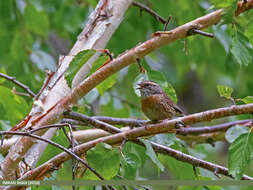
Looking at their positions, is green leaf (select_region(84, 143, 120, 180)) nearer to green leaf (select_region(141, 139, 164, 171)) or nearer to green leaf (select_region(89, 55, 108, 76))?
green leaf (select_region(141, 139, 164, 171))

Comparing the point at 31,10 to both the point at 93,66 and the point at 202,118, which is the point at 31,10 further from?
the point at 202,118

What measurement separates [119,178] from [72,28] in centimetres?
292

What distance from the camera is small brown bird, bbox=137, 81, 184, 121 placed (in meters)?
2.97

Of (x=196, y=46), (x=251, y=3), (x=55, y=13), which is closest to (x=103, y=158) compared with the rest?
(x=251, y=3)

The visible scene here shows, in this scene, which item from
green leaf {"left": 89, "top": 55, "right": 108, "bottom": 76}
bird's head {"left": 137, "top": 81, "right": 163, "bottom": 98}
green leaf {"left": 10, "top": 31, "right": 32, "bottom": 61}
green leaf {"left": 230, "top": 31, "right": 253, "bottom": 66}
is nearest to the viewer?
green leaf {"left": 89, "top": 55, "right": 108, "bottom": 76}

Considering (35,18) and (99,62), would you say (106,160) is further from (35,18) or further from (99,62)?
(35,18)

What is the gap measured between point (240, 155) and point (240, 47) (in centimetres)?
68

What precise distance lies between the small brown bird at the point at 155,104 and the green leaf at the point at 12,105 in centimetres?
77

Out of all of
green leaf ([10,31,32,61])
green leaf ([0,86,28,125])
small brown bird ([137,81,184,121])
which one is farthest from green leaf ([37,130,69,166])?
green leaf ([10,31,32,61])

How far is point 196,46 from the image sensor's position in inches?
177

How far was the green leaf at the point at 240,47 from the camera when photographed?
2480 mm

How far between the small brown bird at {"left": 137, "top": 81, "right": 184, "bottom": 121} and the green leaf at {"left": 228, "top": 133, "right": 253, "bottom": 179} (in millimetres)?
859

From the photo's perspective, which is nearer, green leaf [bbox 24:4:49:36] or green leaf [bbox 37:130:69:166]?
green leaf [bbox 37:130:69:166]

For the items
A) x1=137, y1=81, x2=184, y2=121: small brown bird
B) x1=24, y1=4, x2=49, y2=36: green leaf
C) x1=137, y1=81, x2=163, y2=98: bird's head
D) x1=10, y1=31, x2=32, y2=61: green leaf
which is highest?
x1=24, y1=4, x2=49, y2=36: green leaf
